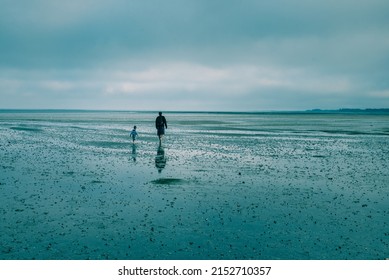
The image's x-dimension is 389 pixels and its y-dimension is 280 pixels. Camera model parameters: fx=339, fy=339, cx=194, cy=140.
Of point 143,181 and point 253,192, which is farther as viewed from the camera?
point 143,181

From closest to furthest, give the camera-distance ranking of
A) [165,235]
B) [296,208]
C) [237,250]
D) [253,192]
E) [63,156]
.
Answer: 1. [237,250]
2. [165,235]
3. [296,208]
4. [253,192]
5. [63,156]

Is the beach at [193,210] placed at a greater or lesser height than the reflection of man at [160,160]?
lesser

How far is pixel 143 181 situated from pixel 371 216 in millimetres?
9667

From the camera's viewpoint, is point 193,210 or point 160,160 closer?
point 193,210

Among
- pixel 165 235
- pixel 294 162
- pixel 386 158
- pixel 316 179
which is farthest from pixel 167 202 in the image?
pixel 386 158

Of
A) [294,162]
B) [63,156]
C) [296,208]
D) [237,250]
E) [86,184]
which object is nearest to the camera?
[237,250]

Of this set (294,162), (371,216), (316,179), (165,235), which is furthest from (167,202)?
(294,162)

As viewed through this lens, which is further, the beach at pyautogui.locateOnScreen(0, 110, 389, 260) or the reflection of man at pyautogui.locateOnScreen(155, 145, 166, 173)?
the reflection of man at pyautogui.locateOnScreen(155, 145, 166, 173)

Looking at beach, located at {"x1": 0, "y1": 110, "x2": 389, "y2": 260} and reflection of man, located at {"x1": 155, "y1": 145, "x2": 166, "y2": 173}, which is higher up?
reflection of man, located at {"x1": 155, "y1": 145, "x2": 166, "y2": 173}

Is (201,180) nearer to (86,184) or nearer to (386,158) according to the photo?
(86,184)

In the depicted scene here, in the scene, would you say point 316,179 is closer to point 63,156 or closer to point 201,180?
point 201,180

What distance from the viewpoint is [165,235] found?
955cm

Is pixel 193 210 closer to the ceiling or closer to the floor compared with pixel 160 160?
closer to the floor

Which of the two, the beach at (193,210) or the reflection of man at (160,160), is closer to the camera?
the beach at (193,210)
